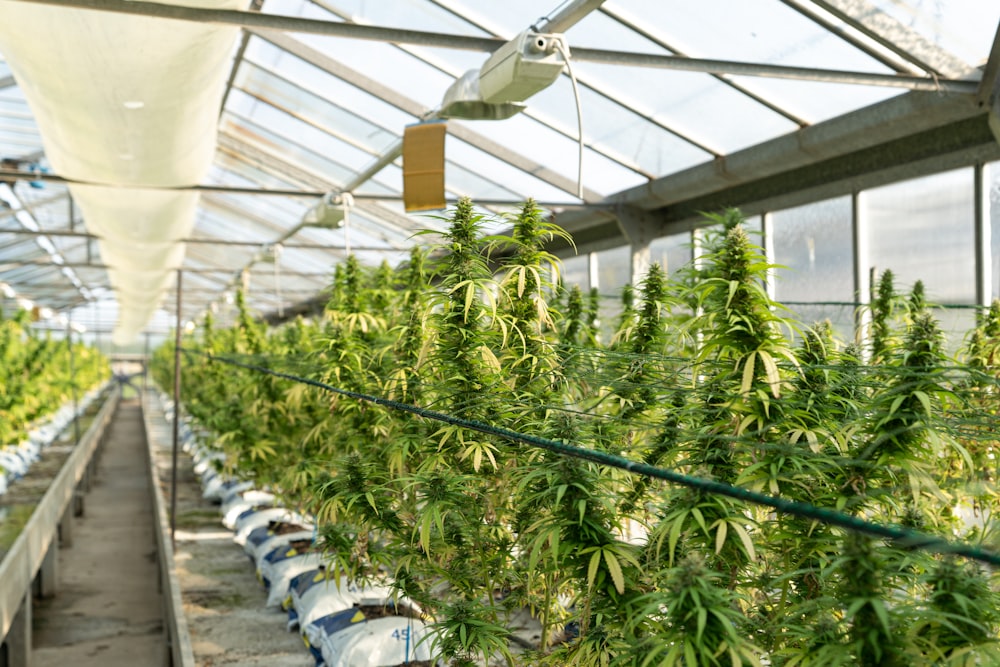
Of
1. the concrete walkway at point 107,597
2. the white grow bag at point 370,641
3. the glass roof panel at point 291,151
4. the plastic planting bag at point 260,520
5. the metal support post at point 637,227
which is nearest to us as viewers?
the white grow bag at point 370,641

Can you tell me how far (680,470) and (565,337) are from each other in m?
1.63

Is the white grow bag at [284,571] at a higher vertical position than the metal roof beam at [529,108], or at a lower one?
lower

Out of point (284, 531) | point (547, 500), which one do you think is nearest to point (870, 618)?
point (547, 500)

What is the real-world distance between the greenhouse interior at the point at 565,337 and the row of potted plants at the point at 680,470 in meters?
0.02

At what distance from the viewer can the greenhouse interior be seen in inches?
88.7

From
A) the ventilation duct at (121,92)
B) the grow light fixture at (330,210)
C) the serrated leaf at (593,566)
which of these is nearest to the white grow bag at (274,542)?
the grow light fixture at (330,210)

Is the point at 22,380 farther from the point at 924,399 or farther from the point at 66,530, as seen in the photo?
the point at 924,399

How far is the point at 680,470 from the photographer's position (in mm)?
3092

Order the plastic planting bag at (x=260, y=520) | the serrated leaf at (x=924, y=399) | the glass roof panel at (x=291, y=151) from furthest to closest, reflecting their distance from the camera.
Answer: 1. the glass roof panel at (x=291, y=151)
2. the plastic planting bag at (x=260, y=520)
3. the serrated leaf at (x=924, y=399)

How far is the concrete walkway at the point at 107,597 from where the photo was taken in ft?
28.9

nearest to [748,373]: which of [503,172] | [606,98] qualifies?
[606,98]

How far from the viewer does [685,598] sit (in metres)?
Result: 1.90

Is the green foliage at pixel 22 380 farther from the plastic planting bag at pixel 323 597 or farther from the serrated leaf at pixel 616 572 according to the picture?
the serrated leaf at pixel 616 572

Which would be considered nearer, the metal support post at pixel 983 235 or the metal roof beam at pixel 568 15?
the metal roof beam at pixel 568 15
